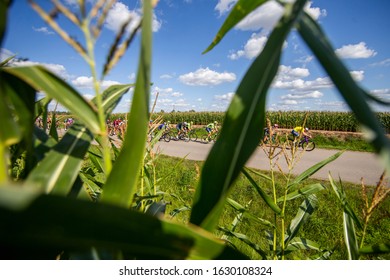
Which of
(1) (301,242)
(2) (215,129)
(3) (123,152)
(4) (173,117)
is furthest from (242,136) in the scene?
(4) (173,117)

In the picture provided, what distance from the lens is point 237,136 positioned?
1.41ft

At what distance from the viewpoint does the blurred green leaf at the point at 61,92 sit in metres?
0.38

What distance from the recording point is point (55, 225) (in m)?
0.23

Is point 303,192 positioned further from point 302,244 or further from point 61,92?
point 61,92

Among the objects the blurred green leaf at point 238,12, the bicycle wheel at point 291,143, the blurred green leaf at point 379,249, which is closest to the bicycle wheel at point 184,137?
the bicycle wheel at point 291,143

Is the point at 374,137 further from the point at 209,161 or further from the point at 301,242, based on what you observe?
the point at 301,242

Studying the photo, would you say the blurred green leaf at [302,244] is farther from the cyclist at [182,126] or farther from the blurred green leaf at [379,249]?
the cyclist at [182,126]

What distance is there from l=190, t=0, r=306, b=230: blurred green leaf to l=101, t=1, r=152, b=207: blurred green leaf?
0.13 m

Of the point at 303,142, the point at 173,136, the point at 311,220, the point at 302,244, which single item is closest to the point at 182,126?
the point at 173,136

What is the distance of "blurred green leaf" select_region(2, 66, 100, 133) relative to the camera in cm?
38

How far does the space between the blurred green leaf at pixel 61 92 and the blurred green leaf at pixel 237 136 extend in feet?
0.66

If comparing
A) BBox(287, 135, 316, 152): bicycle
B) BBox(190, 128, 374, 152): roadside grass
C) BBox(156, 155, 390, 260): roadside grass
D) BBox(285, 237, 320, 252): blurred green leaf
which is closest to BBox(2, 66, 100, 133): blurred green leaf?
BBox(287, 135, 316, 152): bicycle

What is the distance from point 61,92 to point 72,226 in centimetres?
24

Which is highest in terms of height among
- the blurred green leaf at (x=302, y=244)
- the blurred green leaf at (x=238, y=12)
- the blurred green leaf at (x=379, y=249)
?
the blurred green leaf at (x=238, y=12)
